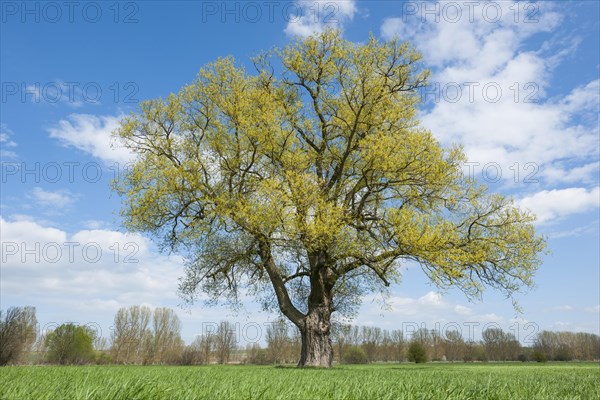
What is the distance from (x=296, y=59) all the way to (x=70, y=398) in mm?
21123

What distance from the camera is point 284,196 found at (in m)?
17.1

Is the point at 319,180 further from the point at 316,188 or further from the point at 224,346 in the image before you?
the point at 224,346

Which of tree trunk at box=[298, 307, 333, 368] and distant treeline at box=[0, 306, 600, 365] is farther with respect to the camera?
distant treeline at box=[0, 306, 600, 365]

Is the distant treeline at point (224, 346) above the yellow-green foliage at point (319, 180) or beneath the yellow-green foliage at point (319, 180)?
beneath

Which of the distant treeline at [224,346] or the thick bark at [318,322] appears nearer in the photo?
Answer: the thick bark at [318,322]

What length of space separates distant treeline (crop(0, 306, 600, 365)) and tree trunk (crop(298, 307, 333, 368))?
3.62m

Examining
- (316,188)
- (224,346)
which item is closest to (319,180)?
(316,188)

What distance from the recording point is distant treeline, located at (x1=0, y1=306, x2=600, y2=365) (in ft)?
96.7

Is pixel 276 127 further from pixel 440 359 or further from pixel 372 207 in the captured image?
pixel 440 359

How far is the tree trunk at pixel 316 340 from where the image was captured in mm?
19391

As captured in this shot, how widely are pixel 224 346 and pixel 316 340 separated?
3836 centimetres

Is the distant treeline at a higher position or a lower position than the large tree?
lower

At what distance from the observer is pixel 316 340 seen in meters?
19.6

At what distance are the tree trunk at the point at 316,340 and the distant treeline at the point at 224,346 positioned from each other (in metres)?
3.62
